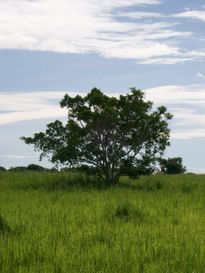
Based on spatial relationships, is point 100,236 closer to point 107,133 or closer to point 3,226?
point 3,226

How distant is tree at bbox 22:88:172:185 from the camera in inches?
781

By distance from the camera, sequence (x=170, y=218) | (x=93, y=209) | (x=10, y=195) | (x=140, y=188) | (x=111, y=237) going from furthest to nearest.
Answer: (x=140, y=188) → (x=10, y=195) → (x=93, y=209) → (x=170, y=218) → (x=111, y=237)

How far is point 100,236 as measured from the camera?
26.6 feet

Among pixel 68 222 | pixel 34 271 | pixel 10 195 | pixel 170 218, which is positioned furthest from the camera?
pixel 10 195

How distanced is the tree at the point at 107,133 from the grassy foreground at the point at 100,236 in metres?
5.45

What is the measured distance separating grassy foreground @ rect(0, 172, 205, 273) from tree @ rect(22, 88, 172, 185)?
5.45 meters

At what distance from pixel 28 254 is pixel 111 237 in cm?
190

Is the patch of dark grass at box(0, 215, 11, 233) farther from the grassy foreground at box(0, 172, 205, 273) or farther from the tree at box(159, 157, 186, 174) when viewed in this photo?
the tree at box(159, 157, 186, 174)

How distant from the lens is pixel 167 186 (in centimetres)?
2000

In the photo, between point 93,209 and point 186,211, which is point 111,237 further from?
point 186,211

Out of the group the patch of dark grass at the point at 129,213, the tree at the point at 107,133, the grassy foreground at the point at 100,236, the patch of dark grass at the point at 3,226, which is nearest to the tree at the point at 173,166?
the tree at the point at 107,133

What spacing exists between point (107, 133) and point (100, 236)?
12.0 metres

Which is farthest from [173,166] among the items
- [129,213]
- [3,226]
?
[3,226]

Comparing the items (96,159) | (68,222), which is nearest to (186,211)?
(68,222)
